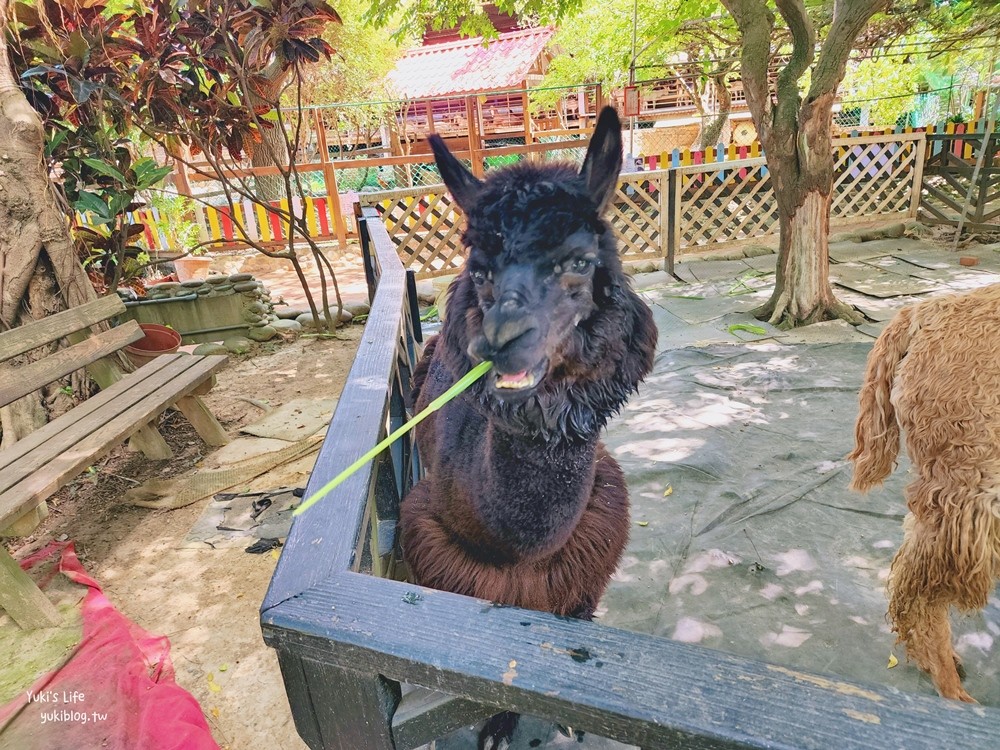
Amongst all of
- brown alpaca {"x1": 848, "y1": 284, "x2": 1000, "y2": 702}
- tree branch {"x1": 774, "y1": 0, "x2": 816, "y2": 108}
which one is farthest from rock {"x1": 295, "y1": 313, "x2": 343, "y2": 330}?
brown alpaca {"x1": 848, "y1": 284, "x2": 1000, "y2": 702}

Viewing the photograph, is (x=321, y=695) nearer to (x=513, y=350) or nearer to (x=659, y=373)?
(x=513, y=350)

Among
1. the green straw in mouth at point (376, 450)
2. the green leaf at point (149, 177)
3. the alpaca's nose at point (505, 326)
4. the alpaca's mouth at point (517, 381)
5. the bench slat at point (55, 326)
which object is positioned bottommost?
the bench slat at point (55, 326)

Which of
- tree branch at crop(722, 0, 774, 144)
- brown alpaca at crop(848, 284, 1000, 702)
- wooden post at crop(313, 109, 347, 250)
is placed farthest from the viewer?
wooden post at crop(313, 109, 347, 250)

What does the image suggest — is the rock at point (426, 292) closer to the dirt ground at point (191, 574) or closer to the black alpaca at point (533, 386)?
the dirt ground at point (191, 574)

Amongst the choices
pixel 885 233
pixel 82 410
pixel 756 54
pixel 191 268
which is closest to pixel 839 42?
pixel 756 54

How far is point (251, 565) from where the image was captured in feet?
9.92

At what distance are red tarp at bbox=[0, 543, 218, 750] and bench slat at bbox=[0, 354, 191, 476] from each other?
985 millimetres

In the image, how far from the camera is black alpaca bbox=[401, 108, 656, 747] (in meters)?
1.16

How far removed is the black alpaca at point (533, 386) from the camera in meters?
1.16

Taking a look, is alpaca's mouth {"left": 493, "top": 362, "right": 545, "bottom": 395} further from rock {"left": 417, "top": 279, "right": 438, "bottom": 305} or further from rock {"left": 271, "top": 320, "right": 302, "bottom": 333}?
rock {"left": 417, "top": 279, "right": 438, "bottom": 305}

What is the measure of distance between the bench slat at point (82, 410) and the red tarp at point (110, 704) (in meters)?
0.98

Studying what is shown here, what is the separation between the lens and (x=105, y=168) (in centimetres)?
464

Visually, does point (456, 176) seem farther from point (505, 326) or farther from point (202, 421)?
point (202, 421)

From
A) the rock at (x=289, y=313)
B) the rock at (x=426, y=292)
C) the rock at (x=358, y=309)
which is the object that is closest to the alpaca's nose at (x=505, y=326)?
the rock at (x=358, y=309)
